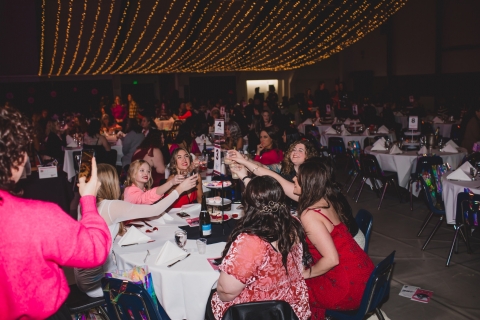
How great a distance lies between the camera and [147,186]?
404cm

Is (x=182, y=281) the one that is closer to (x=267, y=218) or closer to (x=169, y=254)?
(x=169, y=254)

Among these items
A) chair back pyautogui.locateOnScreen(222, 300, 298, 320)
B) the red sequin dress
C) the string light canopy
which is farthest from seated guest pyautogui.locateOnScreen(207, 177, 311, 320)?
the string light canopy

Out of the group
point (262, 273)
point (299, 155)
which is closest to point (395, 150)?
point (299, 155)

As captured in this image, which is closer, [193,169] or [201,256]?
[201,256]

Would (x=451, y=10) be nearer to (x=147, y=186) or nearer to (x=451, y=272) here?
(x=451, y=272)

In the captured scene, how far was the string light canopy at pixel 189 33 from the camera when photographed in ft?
37.2

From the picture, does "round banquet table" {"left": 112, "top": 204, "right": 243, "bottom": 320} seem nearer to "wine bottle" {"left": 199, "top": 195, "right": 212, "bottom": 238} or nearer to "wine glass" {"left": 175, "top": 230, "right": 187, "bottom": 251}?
"wine glass" {"left": 175, "top": 230, "right": 187, "bottom": 251}

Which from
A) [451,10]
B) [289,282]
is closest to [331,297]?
[289,282]

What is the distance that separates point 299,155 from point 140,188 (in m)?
1.52

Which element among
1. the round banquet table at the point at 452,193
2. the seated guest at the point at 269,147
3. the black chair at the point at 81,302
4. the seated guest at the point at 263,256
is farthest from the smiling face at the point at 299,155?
the black chair at the point at 81,302

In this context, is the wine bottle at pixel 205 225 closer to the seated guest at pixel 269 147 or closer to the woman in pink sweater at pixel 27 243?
the woman in pink sweater at pixel 27 243

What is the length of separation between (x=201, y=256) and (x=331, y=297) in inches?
32.7

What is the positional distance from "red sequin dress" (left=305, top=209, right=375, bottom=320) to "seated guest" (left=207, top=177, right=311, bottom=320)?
323mm

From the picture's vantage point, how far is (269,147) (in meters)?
5.65
